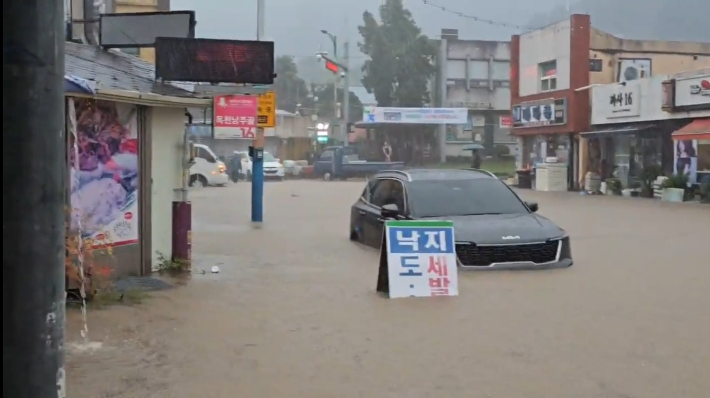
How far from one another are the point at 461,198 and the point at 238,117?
7661mm

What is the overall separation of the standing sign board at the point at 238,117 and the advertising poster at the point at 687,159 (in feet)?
49.8

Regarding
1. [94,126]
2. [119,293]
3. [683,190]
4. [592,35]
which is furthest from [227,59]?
[592,35]

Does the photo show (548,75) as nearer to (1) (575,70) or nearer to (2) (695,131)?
(1) (575,70)

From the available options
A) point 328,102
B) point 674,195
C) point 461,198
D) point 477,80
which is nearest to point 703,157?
point 674,195

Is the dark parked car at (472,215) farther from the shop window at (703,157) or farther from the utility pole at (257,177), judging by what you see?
the shop window at (703,157)

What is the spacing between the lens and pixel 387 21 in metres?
70.6

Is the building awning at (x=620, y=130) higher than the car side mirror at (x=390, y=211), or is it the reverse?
the building awning at (x=620, y=130)

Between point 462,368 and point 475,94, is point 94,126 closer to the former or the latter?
point 462,368

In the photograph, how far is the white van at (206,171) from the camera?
3841cm

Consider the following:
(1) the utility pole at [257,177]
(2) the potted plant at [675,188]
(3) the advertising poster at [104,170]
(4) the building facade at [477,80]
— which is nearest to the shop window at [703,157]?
(2) the potted plant at [675,188]

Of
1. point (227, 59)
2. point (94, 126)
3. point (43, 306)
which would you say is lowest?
point (43, 306)

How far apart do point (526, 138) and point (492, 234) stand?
3004 cm

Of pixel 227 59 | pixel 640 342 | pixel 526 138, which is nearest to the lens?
pixel 640 342

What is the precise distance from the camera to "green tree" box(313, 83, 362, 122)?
7644 centimetres
